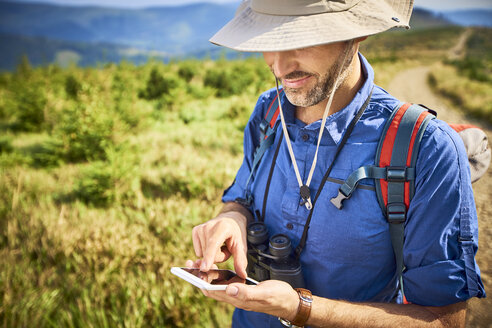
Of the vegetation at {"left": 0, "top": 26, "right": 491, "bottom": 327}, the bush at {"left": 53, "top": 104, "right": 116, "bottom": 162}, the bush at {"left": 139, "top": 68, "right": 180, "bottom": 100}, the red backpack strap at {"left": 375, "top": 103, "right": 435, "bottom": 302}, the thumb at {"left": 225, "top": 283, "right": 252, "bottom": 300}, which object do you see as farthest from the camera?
the bush at {"left": 139, "top": 68, "right": 180, "bottom": 100}

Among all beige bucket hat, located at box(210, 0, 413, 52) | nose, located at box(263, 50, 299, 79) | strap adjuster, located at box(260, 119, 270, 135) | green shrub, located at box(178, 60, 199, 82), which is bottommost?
strap adjuster, located at box(260, 119, 270, 135)

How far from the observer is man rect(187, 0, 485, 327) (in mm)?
1039

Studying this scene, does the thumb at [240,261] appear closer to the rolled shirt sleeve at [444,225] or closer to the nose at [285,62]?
the rolled shirt sleeve at [444,225]

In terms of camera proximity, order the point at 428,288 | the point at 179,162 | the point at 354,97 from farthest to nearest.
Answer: the point at 179,162 → the point at 354,97 → the point at 428,288

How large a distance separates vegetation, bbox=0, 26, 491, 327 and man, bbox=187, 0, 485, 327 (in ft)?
5.94

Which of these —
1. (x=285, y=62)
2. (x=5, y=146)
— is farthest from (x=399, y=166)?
(x=5, y=146)

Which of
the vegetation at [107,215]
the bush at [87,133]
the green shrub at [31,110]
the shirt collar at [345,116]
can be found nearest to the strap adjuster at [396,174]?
the shirt collar at [345,116]

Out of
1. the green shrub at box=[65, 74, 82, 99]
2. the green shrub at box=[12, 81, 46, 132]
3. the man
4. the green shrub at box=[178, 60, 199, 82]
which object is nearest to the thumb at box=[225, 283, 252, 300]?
the man

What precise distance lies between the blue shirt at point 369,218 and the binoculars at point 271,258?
0.35 feet

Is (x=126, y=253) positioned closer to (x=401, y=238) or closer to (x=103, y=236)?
(x=103, y=236)

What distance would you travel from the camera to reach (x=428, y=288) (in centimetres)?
107

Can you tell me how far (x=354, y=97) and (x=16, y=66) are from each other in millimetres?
16609

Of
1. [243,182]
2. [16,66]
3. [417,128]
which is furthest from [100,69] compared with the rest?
[417,128]

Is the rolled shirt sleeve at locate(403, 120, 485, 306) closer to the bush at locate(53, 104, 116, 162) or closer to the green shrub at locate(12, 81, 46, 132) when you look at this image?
the bush at locate(53, 104, 116, 162)
